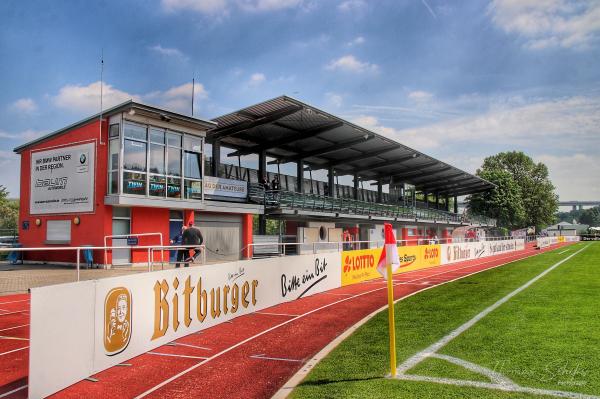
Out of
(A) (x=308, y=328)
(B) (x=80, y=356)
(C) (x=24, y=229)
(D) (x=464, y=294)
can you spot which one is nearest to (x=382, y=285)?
(D) (x=464, y=294)

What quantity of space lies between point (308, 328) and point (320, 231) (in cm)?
2410

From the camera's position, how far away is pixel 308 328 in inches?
447

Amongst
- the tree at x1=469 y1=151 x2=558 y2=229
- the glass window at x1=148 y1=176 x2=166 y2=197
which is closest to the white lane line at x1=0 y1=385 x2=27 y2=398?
the glass window at x1=148 y1=176 x2=166 y2=197

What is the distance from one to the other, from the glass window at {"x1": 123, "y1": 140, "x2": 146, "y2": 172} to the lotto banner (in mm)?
10043

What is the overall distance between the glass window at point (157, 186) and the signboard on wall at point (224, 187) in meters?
3.36

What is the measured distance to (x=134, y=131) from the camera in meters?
20.5

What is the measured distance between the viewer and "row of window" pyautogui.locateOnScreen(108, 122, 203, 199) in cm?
2006

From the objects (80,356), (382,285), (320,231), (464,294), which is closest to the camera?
(80,356)

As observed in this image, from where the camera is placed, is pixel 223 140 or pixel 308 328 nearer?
pixel 308 328

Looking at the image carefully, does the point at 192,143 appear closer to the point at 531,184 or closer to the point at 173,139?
the point at 173,139

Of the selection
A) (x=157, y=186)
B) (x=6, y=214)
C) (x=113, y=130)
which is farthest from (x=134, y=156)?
(x=6, y=214)

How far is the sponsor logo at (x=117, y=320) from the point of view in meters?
8.02

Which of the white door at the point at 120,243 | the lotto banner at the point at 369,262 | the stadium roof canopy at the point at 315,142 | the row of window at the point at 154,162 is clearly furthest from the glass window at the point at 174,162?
the lotto banner at the point at 369,262

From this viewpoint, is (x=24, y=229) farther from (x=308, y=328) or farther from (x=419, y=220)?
(x=419, y=220)
